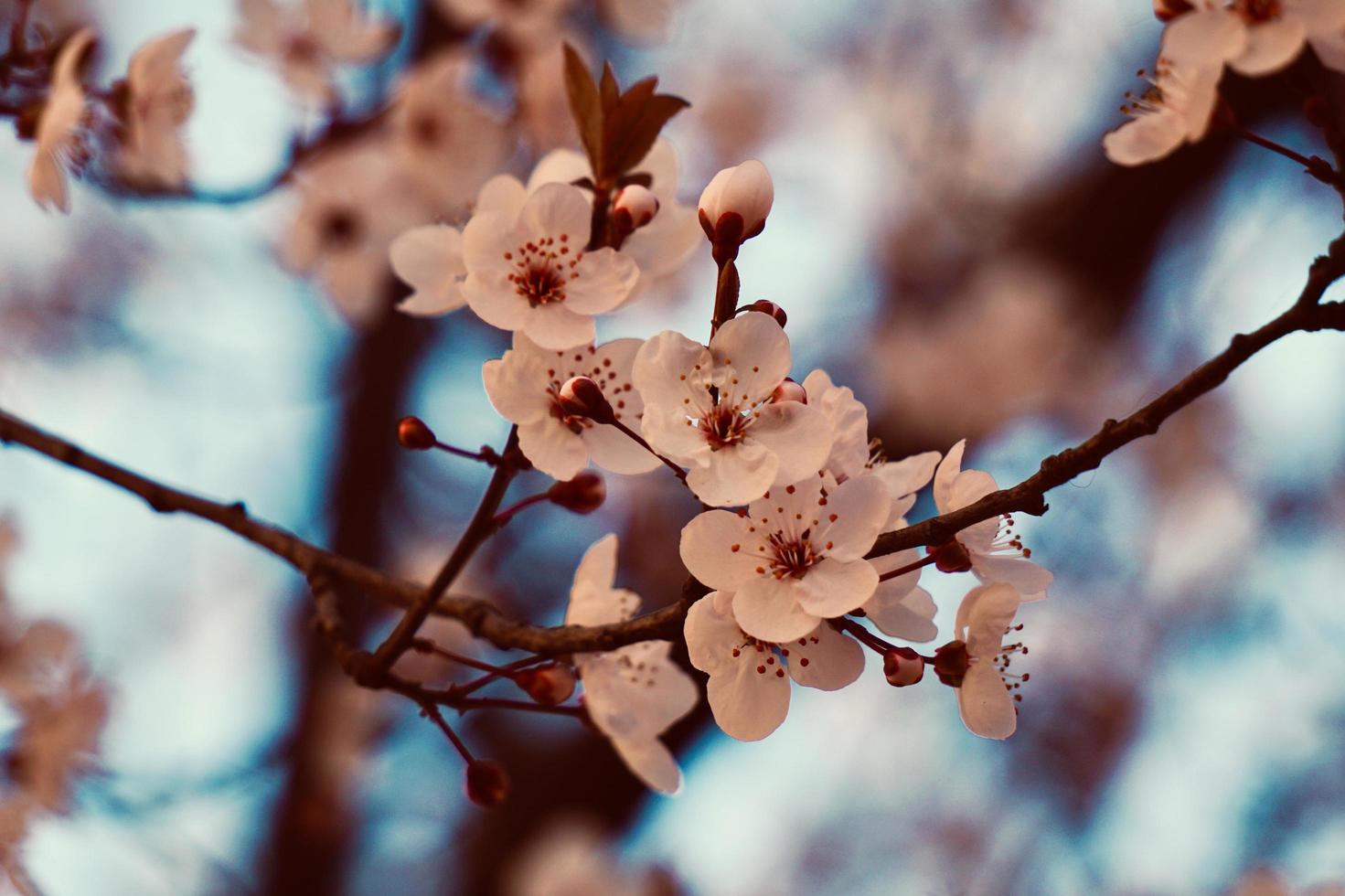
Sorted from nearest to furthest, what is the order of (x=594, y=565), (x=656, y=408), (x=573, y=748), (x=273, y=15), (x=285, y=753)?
(x=656, y=408), (x=594, y=565), (x=273, y=15), (x=573, y=748), (x=285, y=753)

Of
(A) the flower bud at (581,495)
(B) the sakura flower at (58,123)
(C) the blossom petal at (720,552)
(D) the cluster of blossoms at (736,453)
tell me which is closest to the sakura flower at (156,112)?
(B) the sakura flower at (58,123)

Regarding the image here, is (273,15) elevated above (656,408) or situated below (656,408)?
above

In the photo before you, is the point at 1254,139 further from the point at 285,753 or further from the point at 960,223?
the point at 285,753

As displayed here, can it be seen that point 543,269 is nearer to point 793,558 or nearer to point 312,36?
point 793,558

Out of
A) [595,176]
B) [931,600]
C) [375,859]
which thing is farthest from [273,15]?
[375,859]

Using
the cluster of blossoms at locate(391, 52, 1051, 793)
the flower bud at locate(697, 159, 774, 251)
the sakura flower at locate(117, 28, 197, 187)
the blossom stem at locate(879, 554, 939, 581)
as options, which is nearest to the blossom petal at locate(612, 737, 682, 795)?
the cluster of blossoms at locate(391, 52, 1051, 793)

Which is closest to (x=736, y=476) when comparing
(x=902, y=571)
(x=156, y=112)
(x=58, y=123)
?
(x=902, y=571)
